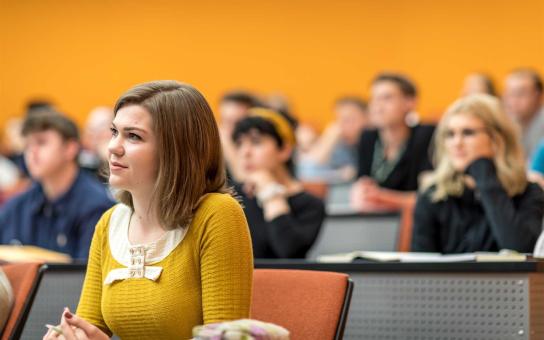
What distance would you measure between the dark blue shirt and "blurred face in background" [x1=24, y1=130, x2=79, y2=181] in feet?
0.35

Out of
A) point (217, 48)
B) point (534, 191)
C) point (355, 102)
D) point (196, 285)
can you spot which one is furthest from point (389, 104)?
point (217, 48)

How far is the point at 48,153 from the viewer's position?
15.9 feet

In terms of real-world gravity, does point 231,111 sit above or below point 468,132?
above

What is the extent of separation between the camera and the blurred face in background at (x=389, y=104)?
240 inches

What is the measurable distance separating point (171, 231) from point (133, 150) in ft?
0.68

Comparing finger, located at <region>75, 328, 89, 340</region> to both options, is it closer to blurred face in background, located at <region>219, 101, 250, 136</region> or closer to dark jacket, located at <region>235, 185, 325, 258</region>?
dark jacket, located at <region>235, 185, 325, 258</region>

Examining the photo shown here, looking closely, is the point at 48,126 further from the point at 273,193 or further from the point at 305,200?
the point at 305,200

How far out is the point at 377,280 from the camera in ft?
9.93

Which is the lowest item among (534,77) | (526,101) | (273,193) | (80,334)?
→ (80,334)

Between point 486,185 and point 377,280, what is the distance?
38.4 inches

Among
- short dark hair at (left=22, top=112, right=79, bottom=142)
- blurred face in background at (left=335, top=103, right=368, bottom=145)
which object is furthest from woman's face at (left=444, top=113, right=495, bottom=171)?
blurred face in background at (left=335, top=103, right=368, bottom=145)

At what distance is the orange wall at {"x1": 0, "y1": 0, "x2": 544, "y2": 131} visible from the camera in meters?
10.9

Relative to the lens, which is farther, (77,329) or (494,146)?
(494,146)

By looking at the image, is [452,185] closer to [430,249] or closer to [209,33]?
[430,249]
